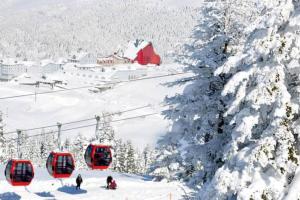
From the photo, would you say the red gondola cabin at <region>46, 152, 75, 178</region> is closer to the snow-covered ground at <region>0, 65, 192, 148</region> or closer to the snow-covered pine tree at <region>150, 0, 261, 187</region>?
the snow-covered pine tree at <region>150, 0, 261, 187</region>

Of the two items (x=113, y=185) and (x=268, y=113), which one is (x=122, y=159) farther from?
(x=268, y=113)

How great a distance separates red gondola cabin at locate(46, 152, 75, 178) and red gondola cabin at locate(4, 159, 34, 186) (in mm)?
1444

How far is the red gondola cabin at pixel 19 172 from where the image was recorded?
31.4 meters

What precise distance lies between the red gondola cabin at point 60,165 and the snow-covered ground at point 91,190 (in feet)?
7.67

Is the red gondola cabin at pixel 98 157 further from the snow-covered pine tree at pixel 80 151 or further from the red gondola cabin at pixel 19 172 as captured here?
the snow-covered pine tree at pixel 80 151

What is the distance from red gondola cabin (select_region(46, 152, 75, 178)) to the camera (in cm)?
3262

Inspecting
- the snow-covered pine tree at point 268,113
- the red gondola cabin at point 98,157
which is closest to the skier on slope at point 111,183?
the red gondola cabin at point 98,157

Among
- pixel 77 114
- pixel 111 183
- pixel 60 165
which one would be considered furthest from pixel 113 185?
pixel 77 114

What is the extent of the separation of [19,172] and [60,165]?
8.66 feet

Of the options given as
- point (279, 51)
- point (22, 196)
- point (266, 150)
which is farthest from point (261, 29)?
point (22, 196)

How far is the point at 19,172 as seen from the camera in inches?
1239

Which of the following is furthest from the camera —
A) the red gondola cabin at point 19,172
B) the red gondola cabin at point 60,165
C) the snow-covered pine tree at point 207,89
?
the red gondola cabin at point 60,165

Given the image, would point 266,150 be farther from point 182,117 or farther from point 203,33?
point 203,33

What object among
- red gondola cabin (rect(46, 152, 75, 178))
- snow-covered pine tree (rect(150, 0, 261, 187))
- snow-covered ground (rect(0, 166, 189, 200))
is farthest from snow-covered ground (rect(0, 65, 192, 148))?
snow-covered pine tree (rect(150, 0, 261, 187))
